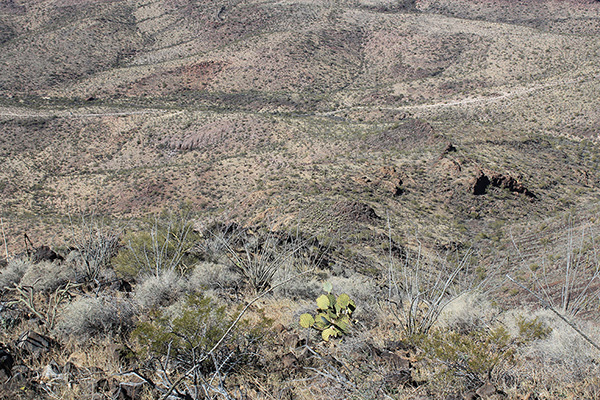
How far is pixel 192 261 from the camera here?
10.6m

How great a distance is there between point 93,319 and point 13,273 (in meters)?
3.56

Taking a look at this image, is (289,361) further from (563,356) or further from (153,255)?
(153,255)

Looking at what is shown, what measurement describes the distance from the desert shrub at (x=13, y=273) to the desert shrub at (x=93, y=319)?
8.52 feet

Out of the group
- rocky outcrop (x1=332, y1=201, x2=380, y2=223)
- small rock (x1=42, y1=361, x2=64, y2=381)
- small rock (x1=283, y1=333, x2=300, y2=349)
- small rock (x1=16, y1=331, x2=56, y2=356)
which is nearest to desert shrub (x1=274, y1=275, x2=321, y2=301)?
small rock (x1=283, y1=333, x2=300, y2=349)

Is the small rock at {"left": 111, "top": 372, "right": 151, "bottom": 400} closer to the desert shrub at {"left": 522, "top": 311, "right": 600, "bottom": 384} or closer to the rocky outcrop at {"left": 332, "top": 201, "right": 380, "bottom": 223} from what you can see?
the desert shrub at {"left": 522, "top": 311, "right": 600, "bottom": 384}

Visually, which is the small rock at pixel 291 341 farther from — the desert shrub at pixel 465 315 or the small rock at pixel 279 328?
the desert shrub at pixel 465 315

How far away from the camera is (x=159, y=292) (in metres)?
7.50

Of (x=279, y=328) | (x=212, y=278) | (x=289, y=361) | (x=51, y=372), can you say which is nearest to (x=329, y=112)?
(x=212, y=278)

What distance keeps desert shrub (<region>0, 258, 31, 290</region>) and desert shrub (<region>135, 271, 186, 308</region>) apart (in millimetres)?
2751

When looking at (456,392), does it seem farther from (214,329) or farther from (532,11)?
(532,11)

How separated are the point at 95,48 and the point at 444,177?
194 feet

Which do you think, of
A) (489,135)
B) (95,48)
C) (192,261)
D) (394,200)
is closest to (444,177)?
(394,200)

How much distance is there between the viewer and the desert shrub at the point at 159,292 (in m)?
7.34

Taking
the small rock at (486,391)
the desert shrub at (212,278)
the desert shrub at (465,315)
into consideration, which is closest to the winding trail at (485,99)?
the desert shrub at (212,278)
